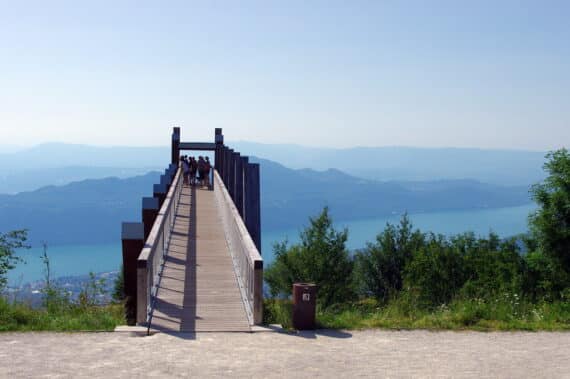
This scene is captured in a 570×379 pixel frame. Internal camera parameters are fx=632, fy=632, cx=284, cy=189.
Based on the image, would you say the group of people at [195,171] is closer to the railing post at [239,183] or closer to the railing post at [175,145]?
the railing post at [175,145]

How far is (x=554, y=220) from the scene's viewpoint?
24172 mm

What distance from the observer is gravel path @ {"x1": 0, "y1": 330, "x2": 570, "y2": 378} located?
6902 millimetres

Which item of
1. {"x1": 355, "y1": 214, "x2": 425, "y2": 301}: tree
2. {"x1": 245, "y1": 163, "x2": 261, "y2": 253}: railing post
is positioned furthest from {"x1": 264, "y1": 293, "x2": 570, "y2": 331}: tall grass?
{"x1": 355, "y1": 214, "x2": 425, "y2": 301}: tree

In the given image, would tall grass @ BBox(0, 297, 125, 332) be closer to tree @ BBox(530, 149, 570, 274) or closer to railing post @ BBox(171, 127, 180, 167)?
tree @ BBox(530, 149, 570, 274)

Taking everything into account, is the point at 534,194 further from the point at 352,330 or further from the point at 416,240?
the point at 416,240

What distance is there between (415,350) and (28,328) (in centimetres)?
517

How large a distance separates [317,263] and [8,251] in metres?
39.9

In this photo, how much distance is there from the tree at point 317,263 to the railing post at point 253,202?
1165 inches

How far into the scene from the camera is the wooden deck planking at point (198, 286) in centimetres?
894

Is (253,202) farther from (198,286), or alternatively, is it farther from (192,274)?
(198,286)

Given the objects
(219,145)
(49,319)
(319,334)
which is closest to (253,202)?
(49,319)

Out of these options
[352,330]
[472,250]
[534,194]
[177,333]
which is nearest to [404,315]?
[352,330]

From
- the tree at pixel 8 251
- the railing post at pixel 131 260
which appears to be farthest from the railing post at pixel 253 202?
the railing post at pixel 131 260

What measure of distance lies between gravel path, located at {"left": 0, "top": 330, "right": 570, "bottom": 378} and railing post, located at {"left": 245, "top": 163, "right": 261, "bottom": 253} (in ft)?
30.5
